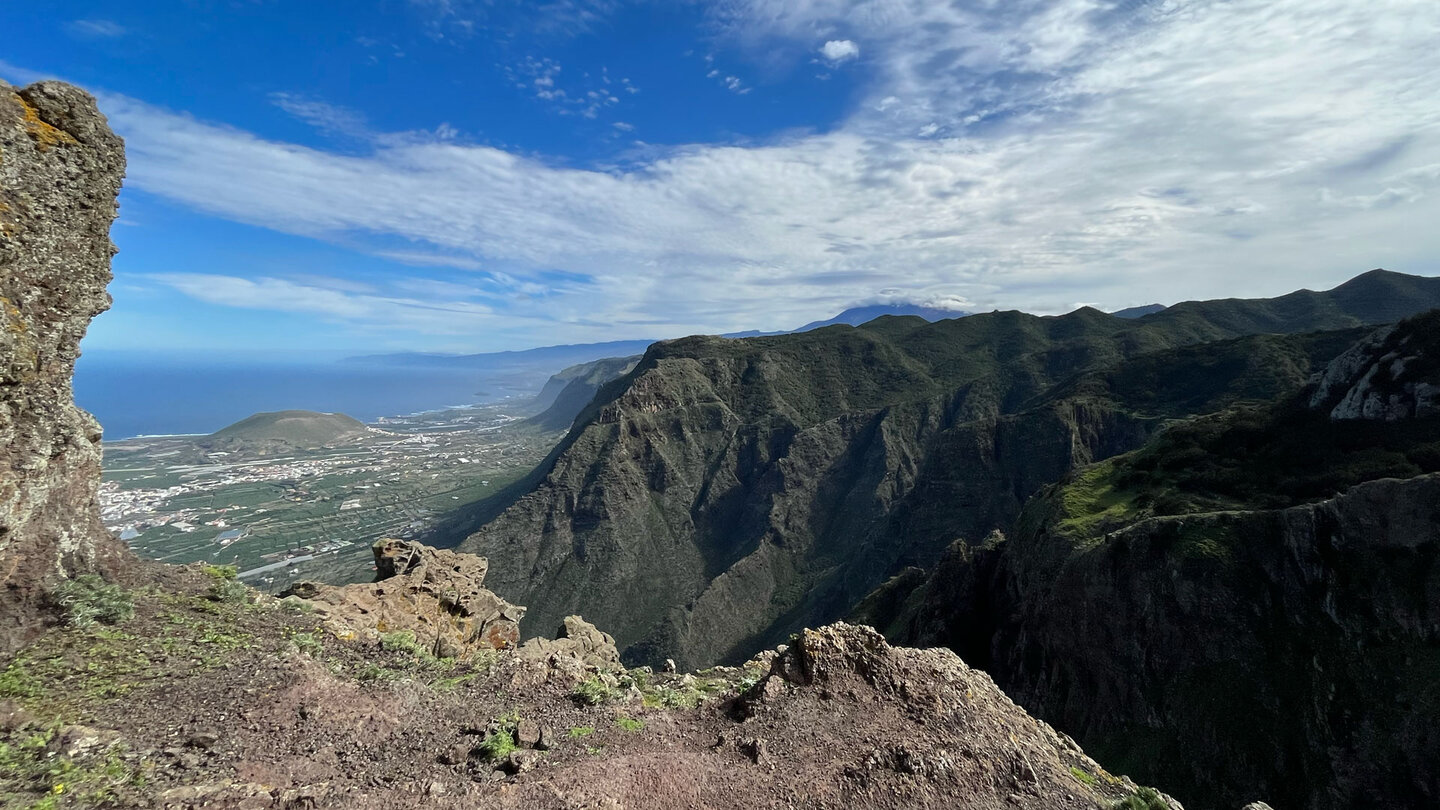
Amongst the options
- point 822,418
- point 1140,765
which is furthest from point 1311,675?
point 822,418

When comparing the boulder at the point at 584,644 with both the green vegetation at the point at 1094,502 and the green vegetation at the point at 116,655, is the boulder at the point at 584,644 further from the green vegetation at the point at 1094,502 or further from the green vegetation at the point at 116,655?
the green vegetation at the point at 1094,502

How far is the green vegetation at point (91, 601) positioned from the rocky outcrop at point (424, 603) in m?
4.24

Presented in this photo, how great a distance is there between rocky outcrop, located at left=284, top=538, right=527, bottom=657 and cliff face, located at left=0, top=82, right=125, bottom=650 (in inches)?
225

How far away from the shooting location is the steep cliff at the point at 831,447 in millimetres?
90750

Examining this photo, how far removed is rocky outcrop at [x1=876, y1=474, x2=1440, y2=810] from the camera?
2169cm

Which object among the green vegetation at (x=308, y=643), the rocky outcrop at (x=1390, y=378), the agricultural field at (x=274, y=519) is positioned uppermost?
the rocky outcrop at (x=1390, y=378)

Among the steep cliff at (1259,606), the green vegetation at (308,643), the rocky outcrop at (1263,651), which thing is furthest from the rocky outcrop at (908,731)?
the steep cliff at (1259,606)

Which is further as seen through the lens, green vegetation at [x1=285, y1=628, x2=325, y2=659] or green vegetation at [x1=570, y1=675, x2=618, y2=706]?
green vegetation at [x1=570, y1=675, x2=618, y2=706]

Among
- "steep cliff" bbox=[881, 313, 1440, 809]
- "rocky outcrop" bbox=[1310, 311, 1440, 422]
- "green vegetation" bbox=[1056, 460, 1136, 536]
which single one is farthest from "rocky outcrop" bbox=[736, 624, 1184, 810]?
"rocky outcrop" bbox=[1310, 311, 1440, 422]

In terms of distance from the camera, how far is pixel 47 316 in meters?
11.4

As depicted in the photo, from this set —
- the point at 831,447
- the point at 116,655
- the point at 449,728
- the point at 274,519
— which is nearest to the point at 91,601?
the point at 116,655

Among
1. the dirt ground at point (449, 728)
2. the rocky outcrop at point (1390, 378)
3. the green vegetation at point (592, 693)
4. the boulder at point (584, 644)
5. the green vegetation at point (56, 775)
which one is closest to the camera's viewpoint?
the green vegetation at point (56, 775)

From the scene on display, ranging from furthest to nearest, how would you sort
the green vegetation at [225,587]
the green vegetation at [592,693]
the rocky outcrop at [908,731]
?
the green vegetation at [225,587] → the green vegetation at [592,693] → the rocky outcrop at [908,731]

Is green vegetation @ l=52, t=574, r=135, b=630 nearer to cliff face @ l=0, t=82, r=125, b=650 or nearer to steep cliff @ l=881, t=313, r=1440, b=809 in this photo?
cliff face @ l=0, t=82, r=125, b=650
